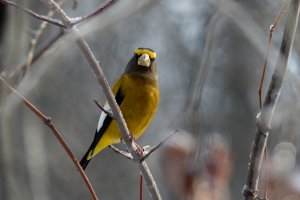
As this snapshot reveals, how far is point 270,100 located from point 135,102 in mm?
1581

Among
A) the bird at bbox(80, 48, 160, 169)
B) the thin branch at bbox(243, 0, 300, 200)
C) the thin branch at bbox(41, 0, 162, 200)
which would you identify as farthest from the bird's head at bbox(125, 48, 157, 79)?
the thin branch at bbox(243, 0, 300, 200)

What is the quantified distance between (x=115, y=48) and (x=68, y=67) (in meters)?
1.61

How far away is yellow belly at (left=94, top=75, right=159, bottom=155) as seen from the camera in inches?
134

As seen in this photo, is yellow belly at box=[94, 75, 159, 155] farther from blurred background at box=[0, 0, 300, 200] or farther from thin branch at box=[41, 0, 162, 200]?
blurred background at box=[0, 0, 300, 200]

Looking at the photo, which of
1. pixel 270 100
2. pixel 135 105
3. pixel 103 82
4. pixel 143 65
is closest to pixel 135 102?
pixel 135 105

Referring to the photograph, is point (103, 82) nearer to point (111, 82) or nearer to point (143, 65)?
point (143, 65)

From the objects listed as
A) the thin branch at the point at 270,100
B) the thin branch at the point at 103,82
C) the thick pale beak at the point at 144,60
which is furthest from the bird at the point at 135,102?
the thin branch at the point at 270,100

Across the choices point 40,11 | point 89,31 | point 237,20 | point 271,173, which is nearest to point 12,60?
point 89,31

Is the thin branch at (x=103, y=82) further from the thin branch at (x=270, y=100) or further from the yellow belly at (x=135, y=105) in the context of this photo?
the yellow belly at (x=135, y=105)

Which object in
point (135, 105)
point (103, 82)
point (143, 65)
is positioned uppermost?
point (143, 65)

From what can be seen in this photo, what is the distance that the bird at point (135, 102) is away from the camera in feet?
11.2

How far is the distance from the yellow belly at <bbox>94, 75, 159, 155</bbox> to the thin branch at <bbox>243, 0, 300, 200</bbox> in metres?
1.42

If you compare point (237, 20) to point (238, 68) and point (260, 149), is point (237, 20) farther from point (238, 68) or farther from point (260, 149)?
point (238, 68)

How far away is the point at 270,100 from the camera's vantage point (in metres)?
1.92
